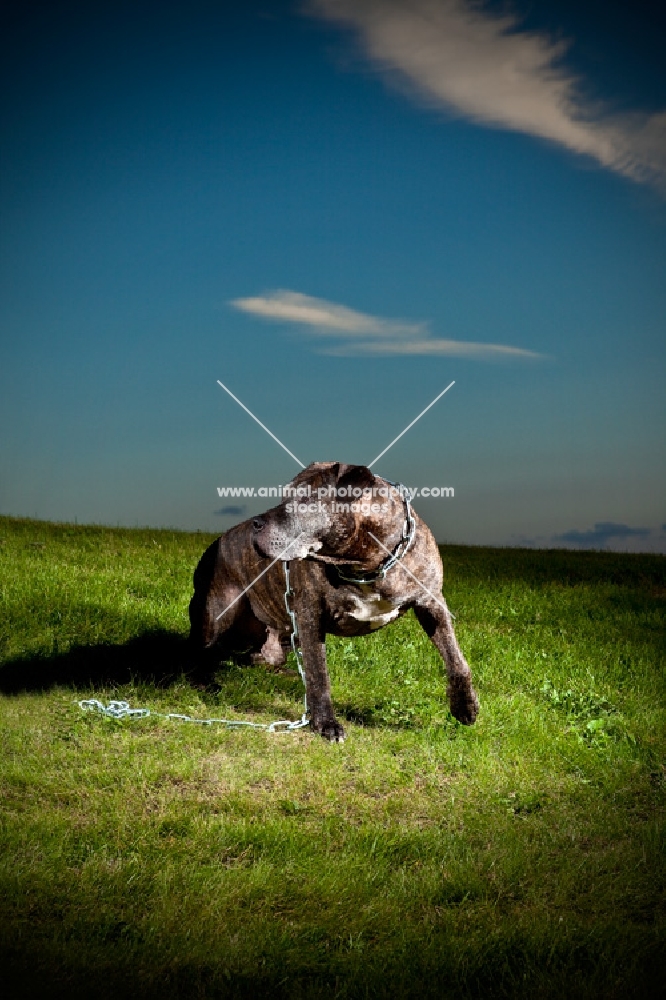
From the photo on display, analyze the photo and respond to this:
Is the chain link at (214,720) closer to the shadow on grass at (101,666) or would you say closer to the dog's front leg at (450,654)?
the shadow on grass at (101,666)

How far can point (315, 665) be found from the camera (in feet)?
21.7

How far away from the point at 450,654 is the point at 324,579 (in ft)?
3.64

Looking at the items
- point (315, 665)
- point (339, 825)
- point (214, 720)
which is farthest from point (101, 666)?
point (339, 825)

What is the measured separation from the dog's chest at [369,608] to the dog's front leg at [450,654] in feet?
0.69

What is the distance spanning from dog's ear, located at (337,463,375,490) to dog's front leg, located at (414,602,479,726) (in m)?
1.34

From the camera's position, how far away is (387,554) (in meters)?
5.91

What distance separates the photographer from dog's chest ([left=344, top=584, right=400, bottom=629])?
628 centimetres

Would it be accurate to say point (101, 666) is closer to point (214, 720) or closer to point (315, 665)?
point (214, 720)

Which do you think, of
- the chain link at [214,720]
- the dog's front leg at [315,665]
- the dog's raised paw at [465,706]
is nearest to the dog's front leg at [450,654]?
the dog's raised paw at [465,706]

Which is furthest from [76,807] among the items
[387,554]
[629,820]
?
[629,820]

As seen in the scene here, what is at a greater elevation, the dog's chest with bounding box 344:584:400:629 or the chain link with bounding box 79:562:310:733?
the dog's chest with bounding box 344:584:400:629

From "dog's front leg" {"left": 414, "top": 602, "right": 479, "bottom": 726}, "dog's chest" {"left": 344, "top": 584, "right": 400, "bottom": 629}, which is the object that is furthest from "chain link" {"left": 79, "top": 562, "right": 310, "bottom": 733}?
"dog's front leg" {"left": 414, "top": 602, "right": 479, "bottom": 726}

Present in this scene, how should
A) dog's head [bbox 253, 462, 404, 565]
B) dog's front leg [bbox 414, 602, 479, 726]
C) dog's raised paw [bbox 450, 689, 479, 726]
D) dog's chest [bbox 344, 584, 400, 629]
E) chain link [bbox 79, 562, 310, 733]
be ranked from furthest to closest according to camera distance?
chain link [bbox 79, 562, 310, 733], dog's raised paw [bbox 450, 689, 479, 726], dog's front leg [bbox 414, 602, 479, 726], dog's chest [bbox 344, 584, 400, 629], dog's head [bbox 253, 462, 404, 565]

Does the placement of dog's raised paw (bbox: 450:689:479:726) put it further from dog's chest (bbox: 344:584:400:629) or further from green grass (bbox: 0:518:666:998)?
dog's chest (bbox: 344:584:400:629)
